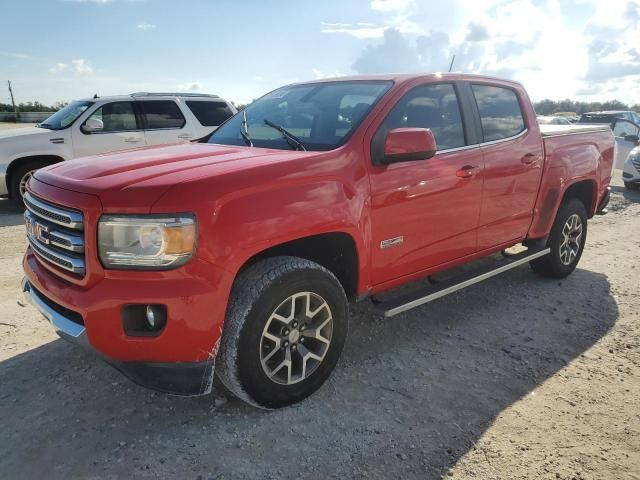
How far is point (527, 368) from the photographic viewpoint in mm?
3391

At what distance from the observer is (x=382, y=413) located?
2.84 m

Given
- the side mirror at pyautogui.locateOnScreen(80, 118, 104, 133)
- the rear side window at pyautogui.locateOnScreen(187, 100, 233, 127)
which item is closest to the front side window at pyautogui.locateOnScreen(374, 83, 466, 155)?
the rear side window at pyautogui.locateOnScreen(187, 100, 233, 127)

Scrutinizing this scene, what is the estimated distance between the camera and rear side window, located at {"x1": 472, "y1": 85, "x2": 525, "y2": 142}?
13.1 ft

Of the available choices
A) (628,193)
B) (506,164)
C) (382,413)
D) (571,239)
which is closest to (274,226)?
(382,413)

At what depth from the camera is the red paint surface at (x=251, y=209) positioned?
2322 mm

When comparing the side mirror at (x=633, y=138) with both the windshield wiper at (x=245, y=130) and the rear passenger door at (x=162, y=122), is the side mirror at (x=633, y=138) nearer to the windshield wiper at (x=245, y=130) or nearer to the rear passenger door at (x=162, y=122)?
the rear passenger door at (x=162, y=122)

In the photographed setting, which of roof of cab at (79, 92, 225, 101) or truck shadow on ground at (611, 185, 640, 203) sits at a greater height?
roof of cab at (79, 92, 225, 101)

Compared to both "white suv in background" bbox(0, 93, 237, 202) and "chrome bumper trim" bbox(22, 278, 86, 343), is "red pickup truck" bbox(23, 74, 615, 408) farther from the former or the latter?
"white suv in background" bbox(0, 93, 237, 202)

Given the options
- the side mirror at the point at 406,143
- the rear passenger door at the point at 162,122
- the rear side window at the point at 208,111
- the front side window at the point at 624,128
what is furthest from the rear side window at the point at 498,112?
the front side window at the point at 624,128

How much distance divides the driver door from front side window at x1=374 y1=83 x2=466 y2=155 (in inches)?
451

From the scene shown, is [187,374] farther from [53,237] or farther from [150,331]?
[53,237]

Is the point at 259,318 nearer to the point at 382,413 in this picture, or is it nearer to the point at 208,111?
the point at 382,413

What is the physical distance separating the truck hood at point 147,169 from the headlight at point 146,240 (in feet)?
0.32

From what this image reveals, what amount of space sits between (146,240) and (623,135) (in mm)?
14606
